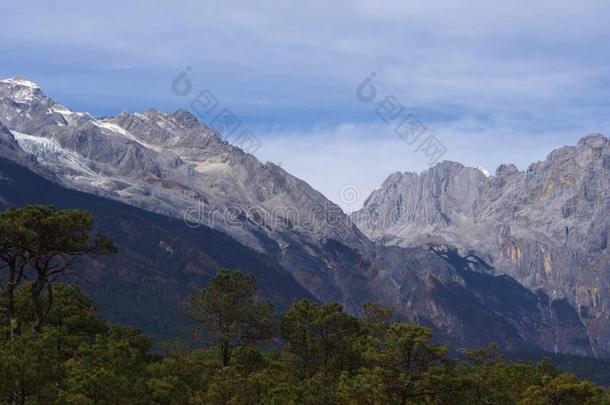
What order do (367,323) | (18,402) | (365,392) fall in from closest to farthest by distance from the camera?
1. (18,402)
2. (365,392)
3. (367,323)

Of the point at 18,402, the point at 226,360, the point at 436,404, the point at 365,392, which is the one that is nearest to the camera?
the point at 18,402

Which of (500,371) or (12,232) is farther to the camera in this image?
(500,371)

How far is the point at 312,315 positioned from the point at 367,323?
1485cm

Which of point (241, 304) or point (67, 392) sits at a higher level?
point (241, 304)

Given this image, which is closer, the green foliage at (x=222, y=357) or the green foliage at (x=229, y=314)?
the green foliage at (x=222, y=357)

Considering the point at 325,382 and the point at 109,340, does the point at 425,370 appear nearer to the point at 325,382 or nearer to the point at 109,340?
the point at 325,382

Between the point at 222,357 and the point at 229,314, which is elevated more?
the point at 229,314

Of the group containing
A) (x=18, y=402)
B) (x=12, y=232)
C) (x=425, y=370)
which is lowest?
(x=18, y=402)

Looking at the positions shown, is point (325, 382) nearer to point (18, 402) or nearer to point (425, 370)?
point (425, 370)

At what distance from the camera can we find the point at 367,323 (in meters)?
106

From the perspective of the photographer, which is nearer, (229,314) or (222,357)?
(229,314)

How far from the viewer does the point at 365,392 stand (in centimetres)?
7131

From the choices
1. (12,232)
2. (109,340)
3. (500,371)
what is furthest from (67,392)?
(500,371)

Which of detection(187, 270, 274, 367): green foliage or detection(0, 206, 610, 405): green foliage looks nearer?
detection(0, 206, 610, 405): green foliage
